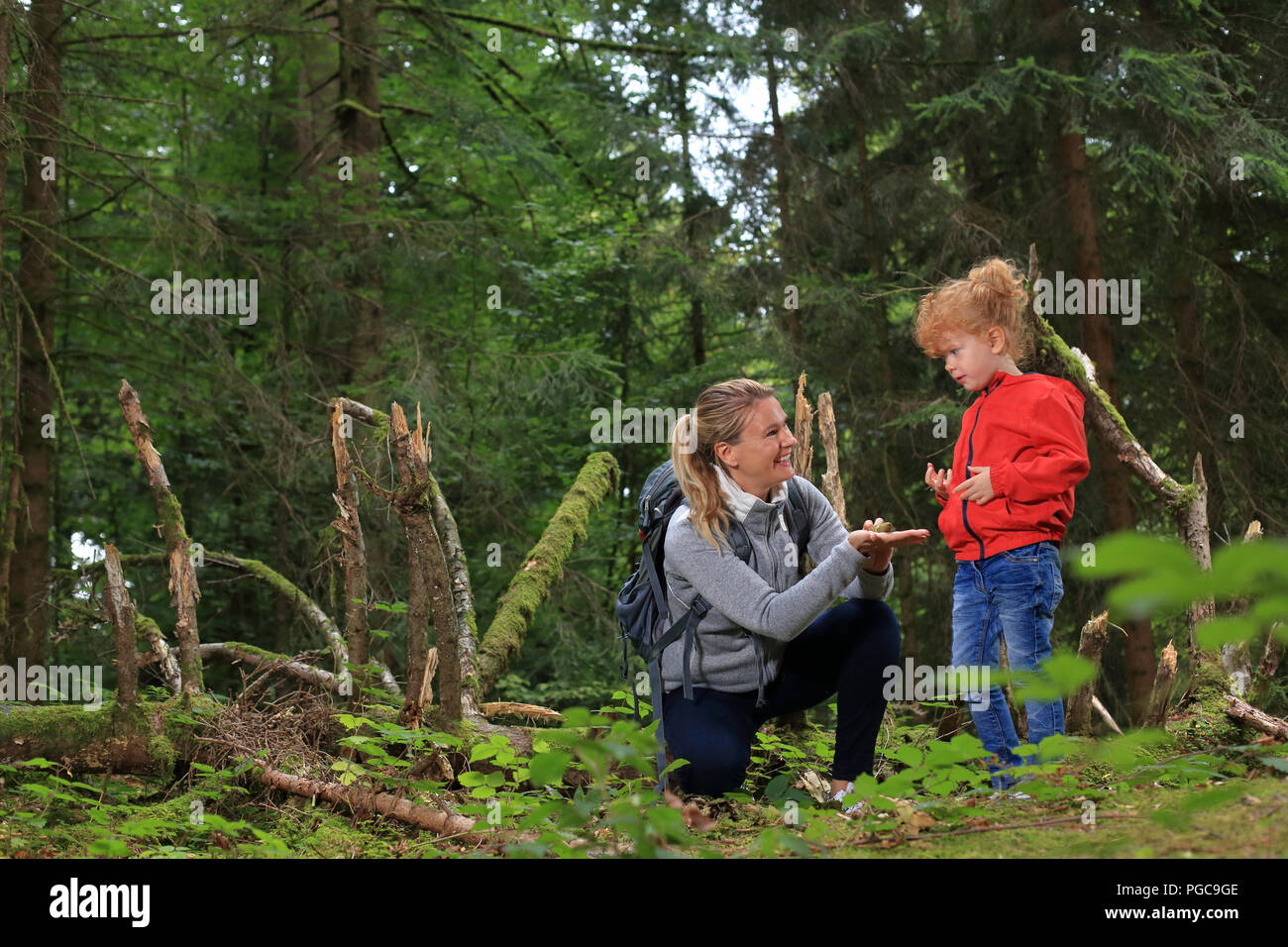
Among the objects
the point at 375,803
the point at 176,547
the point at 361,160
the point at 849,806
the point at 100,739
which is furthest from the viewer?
the point at 361,160

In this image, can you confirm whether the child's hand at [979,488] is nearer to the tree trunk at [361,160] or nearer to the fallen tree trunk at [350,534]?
the fallen tree trunk at [350,534]

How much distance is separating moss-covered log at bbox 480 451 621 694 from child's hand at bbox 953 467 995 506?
9.60 ft

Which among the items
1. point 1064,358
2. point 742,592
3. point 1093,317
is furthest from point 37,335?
point 1093,317

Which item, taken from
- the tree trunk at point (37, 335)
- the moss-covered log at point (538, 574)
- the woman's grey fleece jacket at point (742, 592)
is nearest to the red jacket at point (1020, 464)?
the woman's grey fleece jacket at point (742, 592)

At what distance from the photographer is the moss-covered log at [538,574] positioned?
6.07 meters

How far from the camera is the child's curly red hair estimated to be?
4.18m

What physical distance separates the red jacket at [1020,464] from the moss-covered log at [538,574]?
2.85 metres

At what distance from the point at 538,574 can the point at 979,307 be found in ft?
10.6

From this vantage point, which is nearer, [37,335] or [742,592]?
[742,592]

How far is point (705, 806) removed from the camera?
3643 millimetres

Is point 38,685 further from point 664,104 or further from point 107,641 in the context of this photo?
point 664,104

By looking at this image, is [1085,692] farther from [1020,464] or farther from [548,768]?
[548,768]
